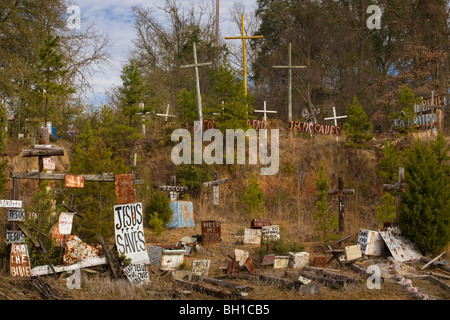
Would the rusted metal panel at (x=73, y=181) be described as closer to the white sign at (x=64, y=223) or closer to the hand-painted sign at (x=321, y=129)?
the white sign at (x=64, y=223)

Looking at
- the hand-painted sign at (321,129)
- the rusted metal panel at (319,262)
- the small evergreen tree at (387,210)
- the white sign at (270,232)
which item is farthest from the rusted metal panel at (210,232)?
the hand-painted sign at (321,129)

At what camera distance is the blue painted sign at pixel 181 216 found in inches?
629

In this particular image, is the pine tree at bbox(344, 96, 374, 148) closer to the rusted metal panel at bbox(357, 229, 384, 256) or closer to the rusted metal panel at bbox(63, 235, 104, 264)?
the rusted metal panel at bbox(357, 229, 384, 256)

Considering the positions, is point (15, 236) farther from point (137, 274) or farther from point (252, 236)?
point (252, 236)

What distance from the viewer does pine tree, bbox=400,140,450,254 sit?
1138 centimetres

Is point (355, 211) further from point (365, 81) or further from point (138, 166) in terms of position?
point (365, 81)

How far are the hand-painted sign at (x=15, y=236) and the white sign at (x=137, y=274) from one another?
7.03ft

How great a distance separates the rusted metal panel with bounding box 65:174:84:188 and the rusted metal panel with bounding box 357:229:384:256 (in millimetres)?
7035

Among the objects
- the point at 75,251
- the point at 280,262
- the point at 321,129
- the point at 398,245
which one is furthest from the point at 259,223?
the point at 321,129

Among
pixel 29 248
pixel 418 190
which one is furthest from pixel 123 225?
pixel 418 190

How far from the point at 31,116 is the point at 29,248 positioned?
12.3m

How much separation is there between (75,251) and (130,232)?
1.16 m

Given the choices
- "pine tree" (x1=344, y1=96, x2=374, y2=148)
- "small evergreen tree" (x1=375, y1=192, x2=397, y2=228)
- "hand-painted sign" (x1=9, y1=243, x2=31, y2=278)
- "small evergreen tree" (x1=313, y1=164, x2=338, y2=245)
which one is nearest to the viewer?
"hand-painted sign" (x1=9, y1=243, x2=31, y2=278)
